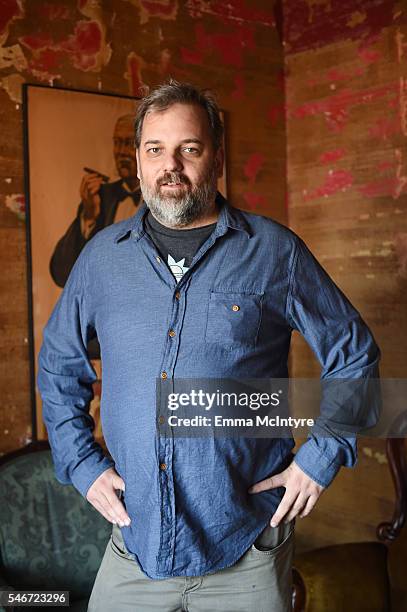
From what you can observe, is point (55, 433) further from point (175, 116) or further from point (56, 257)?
point (56, 257)

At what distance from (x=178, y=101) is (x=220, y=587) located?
112cm

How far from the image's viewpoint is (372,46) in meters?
2.95

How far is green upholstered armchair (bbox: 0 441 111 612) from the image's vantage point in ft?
7.52

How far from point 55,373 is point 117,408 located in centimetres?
23

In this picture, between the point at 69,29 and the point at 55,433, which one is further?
the point at 69,29

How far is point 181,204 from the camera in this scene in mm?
1633

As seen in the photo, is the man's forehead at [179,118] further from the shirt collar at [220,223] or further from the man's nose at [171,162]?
the shirt collar at [220,223]

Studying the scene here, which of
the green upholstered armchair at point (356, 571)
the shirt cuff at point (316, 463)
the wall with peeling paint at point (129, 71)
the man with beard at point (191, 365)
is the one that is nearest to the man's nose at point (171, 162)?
the man with beard at point (191, 365)

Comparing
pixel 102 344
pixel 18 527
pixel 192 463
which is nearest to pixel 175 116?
pixel 102 344

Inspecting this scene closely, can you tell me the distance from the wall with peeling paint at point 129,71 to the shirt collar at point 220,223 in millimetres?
930

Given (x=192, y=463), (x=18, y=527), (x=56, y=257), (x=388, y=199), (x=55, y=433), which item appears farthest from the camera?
(x=388, y=199)

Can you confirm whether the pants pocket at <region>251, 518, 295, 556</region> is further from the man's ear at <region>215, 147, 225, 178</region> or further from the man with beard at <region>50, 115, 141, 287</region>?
the man with beard at <region>50, 115, 141, 287</region>

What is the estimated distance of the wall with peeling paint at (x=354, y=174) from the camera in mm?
2889

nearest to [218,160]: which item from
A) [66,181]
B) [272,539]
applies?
[272,539]
